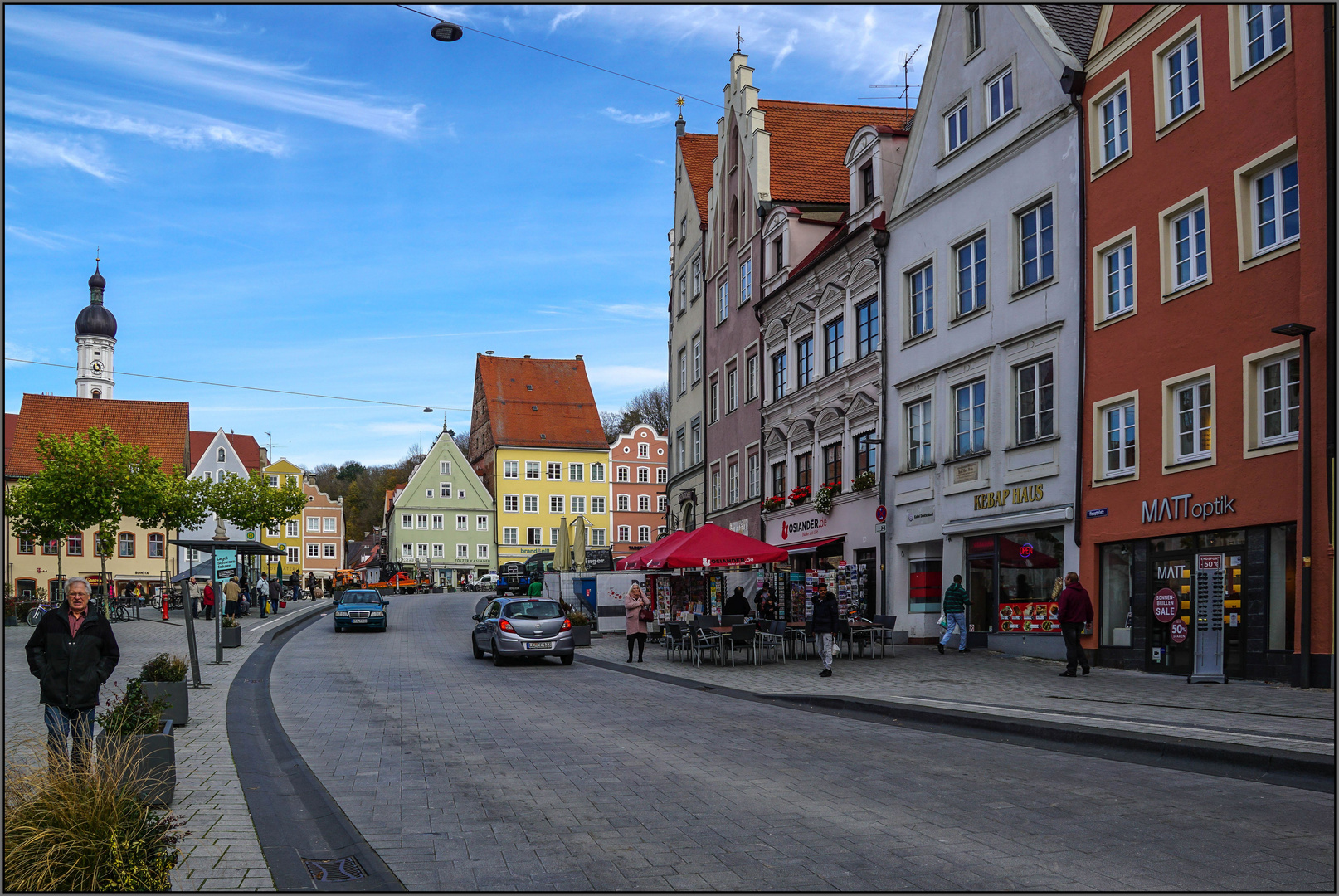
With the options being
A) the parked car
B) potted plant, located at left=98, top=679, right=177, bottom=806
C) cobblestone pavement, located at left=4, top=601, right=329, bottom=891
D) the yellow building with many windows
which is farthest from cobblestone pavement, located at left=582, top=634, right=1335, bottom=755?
the yellow building with many windows

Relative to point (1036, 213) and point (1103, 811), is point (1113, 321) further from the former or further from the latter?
point (1103, 811)

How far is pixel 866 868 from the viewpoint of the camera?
6836 mm

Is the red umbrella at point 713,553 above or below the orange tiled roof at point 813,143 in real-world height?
below

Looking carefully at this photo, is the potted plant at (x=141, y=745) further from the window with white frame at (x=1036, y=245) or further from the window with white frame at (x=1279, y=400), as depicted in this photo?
the window with white frame at (x=1036, y=245)

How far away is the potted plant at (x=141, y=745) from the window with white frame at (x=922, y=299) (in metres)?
22.4

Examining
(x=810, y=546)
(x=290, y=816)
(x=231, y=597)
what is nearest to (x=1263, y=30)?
(x=290, y=816)

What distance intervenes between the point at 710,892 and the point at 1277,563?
1407 centimetres

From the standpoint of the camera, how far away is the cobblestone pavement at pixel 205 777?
22.1ft

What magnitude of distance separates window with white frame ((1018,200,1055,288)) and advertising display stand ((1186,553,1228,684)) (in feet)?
25.2

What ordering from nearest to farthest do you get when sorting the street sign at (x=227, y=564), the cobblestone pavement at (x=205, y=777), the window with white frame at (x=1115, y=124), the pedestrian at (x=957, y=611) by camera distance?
1. the cobblestone pavement at (x=205, y=777)
2. the window with white frame at (x=1115, y=124)
3. the pedestrian at (x=957, y=611)
4. the street sign at (x=227, y=564)

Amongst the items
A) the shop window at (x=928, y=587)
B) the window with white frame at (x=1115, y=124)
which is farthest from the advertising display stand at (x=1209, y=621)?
the shop window at (x=928, y=587)

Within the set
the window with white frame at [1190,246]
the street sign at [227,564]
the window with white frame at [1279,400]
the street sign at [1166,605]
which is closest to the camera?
the window with white frame at [1279,400]

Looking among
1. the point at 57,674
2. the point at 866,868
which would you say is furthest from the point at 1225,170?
the point at 57,674

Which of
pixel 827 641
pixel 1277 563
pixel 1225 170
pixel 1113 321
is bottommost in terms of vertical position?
pixel 827 641
